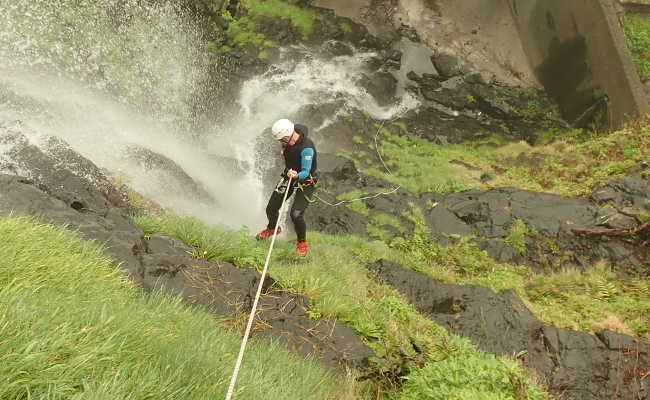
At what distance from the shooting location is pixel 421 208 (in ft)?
34.3

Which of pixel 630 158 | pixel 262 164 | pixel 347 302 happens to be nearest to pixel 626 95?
pixel 630 158

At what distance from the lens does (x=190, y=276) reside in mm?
4273

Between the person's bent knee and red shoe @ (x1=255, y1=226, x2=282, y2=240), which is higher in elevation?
the person's bent knee

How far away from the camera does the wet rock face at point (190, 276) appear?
3.91m

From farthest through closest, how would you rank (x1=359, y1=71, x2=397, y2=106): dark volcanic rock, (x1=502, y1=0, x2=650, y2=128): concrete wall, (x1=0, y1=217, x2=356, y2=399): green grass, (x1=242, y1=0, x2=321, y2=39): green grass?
1. (x1=242, y1=0, x2=321, y2=39): green grass
2. (x1=359, y1=71, x2=397, y2=106): dark volcanic rock
3. (x1=502, y1=0, x2=650, y2=128): concrete wall
4. (x1=0, y1=217, x2=356, y2=399): green grass

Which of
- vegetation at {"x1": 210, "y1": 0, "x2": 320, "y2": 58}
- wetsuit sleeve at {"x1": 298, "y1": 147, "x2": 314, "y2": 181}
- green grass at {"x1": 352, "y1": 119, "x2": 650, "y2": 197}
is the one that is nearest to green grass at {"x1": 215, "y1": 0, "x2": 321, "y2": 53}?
vegetation at {"x1": 210, "y1": 0, "x2": 320, "y2": 58}

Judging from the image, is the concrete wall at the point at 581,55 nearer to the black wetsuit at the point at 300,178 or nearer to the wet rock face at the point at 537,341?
the wet rock face at the point at 537,341

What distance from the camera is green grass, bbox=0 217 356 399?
5.52 ft

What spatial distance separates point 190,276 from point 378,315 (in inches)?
92.2

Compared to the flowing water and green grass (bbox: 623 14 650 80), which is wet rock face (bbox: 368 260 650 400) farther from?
green grass (bbox: 623 14 650 80)

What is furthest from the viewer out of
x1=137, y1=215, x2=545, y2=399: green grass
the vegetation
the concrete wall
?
the vegetation

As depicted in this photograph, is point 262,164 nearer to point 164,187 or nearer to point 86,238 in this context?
point 164,187

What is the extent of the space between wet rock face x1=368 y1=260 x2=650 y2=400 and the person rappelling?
1.84 meters

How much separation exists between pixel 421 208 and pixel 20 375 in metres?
9.64
